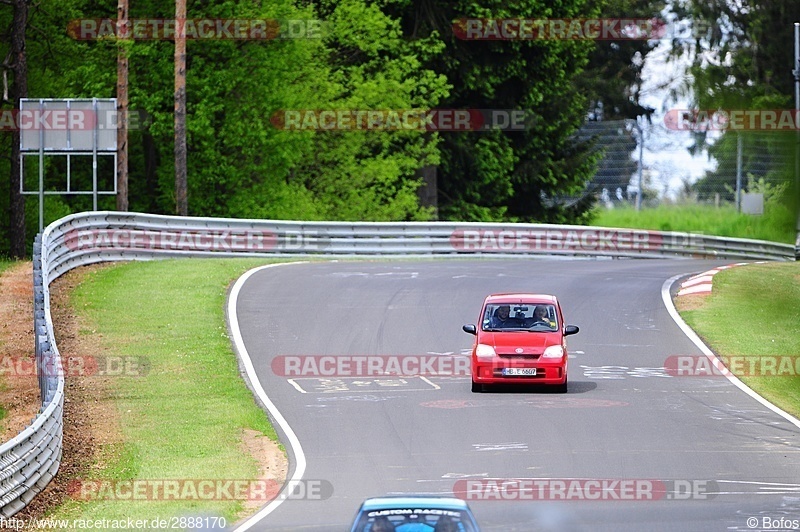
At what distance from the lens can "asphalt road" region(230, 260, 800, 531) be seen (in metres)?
12.1

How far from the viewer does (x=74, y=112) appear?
104 ft

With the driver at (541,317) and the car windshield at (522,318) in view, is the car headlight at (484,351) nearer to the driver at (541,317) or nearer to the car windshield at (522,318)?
the car windshield at (522,318)

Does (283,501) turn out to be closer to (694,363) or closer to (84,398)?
(84,398)

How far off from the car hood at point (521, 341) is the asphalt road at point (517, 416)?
2.50 ft

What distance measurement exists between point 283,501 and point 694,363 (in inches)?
429

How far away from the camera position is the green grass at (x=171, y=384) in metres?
14.2

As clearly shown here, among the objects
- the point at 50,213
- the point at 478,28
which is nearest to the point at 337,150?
the point at 478,28

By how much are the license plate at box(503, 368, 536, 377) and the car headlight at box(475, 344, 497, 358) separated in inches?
13.2

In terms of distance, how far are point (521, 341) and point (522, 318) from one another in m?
0.88
